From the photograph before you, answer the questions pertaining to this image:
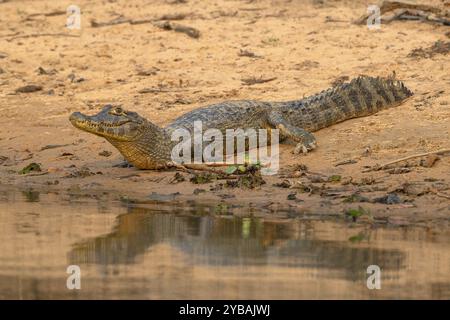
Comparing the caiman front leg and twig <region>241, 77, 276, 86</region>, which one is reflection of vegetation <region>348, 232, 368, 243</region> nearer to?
the caiman front leg

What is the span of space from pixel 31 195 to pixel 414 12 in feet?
19.2

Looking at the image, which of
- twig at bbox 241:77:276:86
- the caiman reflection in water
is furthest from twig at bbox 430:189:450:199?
twig at bbox 241:77:276:86

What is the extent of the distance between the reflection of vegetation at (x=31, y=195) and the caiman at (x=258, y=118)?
725 millimetres

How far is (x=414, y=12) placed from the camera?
13.8 m

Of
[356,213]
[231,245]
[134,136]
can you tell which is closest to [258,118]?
[134,136]

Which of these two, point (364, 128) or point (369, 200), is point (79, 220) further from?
point (364, 128)

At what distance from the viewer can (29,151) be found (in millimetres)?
11578

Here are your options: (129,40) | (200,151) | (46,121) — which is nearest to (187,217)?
(200,151)

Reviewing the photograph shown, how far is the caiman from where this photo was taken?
1055 centimetres

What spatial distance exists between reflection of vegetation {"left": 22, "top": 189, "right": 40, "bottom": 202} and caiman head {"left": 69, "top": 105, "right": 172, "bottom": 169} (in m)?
0.74

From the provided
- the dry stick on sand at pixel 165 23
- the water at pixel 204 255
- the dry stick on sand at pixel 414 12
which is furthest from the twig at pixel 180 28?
the water at pixel 204 255

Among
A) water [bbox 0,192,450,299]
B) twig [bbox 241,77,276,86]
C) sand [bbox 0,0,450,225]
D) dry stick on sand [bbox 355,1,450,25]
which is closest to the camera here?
water [bbox 0,192,450,299]

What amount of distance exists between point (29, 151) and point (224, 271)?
5.02m

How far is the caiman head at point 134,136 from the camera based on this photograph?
10422mm
